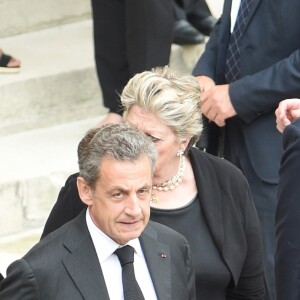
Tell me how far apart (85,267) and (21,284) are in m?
0.20

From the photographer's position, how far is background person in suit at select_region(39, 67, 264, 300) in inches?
152

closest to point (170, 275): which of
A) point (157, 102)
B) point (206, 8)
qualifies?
point (157, 102)

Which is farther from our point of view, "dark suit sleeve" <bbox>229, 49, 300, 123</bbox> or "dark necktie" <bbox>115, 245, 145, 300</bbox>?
"dark suit sleeve" <bbox>229, 49, 300, 123</bbox>

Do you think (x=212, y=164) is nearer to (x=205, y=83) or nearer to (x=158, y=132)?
(x=158, y=132)

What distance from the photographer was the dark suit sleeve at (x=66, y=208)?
3.76 metres

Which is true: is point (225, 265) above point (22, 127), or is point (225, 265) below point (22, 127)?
above

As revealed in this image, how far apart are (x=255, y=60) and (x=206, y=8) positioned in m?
2.62

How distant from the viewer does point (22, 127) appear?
6.27m

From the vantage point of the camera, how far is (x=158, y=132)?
12.7 feet

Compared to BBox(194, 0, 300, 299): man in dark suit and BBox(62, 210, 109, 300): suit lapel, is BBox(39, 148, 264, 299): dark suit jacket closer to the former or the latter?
BBox(194, 0, 300, 299): man in dark suit

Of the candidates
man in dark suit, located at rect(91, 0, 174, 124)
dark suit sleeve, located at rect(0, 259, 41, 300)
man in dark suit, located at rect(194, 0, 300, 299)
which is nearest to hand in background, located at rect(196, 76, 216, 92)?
man in dark suit, located at rect(194, 0, 300, 299)

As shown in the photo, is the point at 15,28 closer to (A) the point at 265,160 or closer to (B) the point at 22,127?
(B) the point at 22,127

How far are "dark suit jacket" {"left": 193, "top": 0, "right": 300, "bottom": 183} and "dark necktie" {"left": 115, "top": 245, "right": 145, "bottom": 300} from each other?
147 centimetres

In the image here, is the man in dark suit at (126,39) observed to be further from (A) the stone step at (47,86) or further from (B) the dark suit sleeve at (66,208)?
(B) the dark suit sleeve at (66,208)
